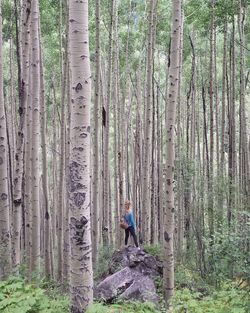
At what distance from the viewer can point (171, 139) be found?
6.26 m

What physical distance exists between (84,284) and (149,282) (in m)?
4.59

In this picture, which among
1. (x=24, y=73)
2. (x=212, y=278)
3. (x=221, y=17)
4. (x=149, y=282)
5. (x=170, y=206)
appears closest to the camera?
(x=170, y=206)

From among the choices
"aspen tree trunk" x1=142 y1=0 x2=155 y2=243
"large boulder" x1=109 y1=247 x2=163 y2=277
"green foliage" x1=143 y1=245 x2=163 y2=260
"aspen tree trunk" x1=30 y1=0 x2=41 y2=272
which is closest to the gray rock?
"large boulder" x1=109 y1=247 x2=163 y2=277

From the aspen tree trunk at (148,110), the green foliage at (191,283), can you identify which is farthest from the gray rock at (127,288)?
the aspen tree trunk at (148,110)

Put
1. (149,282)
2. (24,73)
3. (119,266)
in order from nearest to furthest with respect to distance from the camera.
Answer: (24,73) → (149,282) → (119,266)

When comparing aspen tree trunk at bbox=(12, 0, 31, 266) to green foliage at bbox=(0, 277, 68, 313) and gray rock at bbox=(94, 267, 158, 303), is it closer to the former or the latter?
gray rock at bbox=(94, 267, 158, 303)

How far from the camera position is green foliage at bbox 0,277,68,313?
3871 mm

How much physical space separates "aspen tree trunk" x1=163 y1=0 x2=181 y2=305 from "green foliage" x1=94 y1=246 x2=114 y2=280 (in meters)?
4.28

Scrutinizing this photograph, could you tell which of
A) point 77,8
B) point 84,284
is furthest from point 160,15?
point 84,284

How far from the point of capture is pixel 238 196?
44.7 ft

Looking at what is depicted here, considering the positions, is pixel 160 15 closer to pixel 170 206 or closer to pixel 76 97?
pixel 170 206

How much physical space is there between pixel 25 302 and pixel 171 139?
10.5 feet

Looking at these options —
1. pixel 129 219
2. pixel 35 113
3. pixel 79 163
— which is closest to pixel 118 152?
pixel 129 219

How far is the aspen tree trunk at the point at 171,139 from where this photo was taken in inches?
241
